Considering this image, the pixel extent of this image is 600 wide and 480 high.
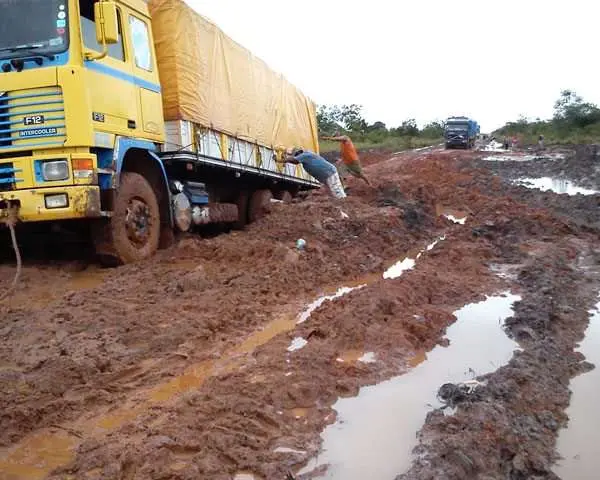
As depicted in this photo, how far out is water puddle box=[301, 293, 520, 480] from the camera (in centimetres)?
292

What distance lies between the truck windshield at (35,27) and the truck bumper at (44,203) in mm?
1385

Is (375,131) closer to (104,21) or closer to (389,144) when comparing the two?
(389,144)

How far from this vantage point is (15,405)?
3.26m

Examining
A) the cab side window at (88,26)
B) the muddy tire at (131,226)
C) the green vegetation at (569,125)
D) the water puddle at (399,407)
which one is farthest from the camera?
the green vegetation at (569,125)

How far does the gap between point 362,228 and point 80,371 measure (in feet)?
20.3

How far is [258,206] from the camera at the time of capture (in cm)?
1082

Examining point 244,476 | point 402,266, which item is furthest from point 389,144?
point 244,476

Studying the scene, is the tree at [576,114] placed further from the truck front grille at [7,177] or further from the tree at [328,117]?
the truck front grille at [7,177]

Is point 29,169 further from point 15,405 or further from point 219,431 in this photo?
point 219,431

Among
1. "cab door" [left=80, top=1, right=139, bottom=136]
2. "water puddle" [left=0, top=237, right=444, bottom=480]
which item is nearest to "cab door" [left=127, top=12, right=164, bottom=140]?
"cab door" [left=80, top=1, right=139, bottom=136]

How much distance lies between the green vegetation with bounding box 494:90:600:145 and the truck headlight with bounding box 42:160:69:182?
130 feet

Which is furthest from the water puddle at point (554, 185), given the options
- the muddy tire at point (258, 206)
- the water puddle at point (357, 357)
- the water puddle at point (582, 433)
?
the water puddle at point (357, 357)

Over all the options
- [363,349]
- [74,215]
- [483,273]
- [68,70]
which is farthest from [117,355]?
[483,273]

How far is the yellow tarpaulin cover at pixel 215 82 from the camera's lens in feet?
25.6
